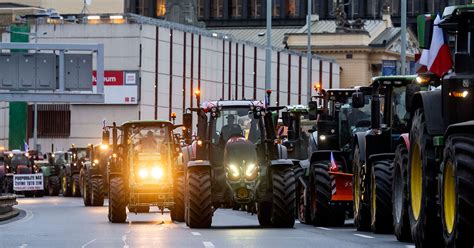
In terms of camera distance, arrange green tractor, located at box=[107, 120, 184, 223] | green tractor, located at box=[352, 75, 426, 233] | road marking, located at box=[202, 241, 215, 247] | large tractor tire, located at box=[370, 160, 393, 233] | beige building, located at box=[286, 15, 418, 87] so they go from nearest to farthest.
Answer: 1. road marking, located at box=[202, 241, 215, 247]
2. large tractor tire, located at box=[370, 160, 393, 233]
3. green tractor, located at box=[352, 75, 426, 233]
4. green tractor, located at box=[107, 120, 184, 223]
5. beige building, located at box=[286, 15, 418, 87]

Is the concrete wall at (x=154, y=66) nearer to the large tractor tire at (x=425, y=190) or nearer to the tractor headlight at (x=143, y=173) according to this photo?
the tractor headlight at (x=143, y=173)

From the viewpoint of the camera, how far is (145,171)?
4206 centimetres

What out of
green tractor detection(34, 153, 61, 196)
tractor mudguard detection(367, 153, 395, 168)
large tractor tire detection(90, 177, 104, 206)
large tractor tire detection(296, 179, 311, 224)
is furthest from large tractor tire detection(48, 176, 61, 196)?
tractor mudguard detection(367, 153, 395, 168)

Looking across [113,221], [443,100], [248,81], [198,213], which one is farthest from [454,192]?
A: [248,81]

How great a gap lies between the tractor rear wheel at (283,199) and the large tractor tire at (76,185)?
4312cm

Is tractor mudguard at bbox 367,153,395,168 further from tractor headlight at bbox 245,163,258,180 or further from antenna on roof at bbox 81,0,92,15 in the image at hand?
antenna on roof at bbox 81,0,92,15

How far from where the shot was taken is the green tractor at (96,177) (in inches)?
2408

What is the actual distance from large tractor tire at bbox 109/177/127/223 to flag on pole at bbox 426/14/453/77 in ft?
64.1

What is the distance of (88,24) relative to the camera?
115 m

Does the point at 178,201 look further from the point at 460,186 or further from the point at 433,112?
the point at 460,186

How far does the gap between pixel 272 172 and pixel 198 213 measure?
1935mm

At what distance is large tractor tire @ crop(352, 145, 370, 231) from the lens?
102 ft

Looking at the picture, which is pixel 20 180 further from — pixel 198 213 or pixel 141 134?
pixel 198 213

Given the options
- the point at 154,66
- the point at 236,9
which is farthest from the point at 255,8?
the point at 154,66
